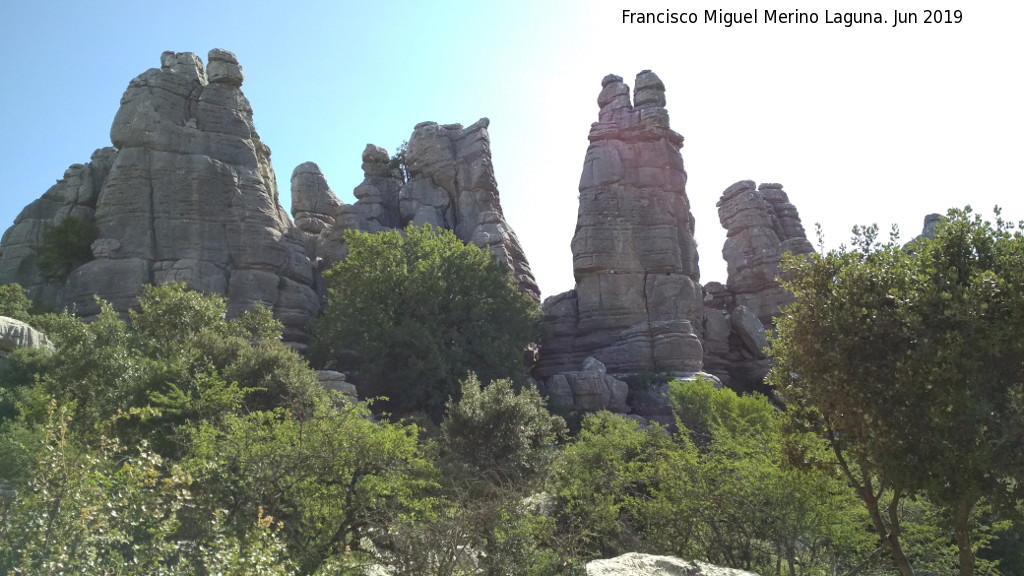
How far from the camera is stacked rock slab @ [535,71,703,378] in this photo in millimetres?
41281

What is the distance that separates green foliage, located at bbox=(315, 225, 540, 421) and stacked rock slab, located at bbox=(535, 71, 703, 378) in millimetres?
5855

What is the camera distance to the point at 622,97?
49.0 metres

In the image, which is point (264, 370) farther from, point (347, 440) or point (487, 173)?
point (487, 173)

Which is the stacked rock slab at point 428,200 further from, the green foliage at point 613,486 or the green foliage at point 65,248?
the green foliage at point 613,486

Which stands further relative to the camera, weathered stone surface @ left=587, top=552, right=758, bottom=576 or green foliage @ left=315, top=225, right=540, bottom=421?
green foliage @ left=315, top=225, right=540, bottom=421

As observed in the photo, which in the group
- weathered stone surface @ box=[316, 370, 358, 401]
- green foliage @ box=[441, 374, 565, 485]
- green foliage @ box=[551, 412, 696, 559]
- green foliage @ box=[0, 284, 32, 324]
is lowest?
green foliage @ box=[551, 412, 696, 559]

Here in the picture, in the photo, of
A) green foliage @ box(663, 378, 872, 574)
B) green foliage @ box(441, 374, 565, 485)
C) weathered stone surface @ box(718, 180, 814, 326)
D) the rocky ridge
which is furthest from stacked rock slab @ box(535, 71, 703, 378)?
green foliage @ box(663, 378, 872, 574)

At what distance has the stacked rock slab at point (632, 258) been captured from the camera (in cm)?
4128

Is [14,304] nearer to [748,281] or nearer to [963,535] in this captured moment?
[963,535]

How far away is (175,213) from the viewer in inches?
1492

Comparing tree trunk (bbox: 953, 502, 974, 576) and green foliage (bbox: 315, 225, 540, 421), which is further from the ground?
green foliage (bbox: 315, 225, 540, 421)

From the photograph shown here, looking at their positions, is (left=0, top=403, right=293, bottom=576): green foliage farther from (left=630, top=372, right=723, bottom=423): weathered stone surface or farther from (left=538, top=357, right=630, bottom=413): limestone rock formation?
(left=630, top=372, right=723, bottom=423): weathered stone surface

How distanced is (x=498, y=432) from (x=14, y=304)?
2374 centimetres

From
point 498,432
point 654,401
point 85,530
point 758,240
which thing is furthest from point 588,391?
point 85,530
